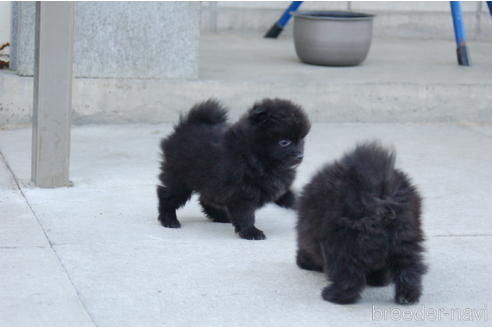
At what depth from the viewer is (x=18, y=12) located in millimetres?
7637

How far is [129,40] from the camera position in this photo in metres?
7.91

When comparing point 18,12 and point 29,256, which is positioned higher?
point 18,12

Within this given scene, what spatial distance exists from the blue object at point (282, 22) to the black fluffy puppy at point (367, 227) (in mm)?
6898

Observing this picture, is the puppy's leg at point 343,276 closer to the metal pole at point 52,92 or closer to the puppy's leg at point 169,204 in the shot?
the puppy's leg at point 169,204

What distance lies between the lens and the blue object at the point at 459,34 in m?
9.30

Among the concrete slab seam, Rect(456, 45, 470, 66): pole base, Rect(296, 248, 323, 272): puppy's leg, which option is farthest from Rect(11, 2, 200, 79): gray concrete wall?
Rect(296, 248, 323, 272): puppy's leg

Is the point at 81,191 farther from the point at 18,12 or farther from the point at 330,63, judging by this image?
the point at 330,63

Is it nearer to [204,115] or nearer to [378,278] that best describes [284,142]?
[204,115]

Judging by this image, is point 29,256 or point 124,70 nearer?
point 29,256

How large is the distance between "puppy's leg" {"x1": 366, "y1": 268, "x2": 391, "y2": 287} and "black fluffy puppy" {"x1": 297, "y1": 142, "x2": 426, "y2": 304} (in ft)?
0.30

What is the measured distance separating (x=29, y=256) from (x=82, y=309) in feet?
2.68

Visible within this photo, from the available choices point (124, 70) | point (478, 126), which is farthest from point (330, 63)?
point (124, 70)

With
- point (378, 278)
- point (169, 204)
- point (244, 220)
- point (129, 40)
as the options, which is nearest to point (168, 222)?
point (169, 204)

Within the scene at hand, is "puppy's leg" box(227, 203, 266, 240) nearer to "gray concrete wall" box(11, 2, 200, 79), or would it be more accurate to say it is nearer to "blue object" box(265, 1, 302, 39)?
"gray concrete wall" box(11, 2, 200, 79)
